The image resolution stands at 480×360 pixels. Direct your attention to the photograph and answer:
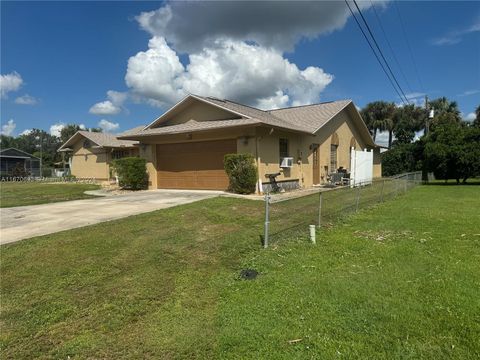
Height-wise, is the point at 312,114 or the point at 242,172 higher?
the point at 312,114

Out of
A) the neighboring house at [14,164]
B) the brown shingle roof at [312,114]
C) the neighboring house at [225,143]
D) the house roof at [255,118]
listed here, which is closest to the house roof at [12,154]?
the neighboring house at [14,164]

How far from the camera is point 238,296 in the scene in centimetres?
422

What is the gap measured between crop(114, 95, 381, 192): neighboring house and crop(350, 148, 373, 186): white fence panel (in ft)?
5.43

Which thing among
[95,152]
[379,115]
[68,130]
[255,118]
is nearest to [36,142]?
[68,130]

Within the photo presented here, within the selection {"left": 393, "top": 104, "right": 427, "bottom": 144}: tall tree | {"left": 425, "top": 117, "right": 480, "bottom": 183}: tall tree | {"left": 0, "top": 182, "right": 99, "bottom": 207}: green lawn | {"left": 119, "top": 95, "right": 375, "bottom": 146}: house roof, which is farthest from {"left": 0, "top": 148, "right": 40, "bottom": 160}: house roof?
{"left": 393, "top": 104, "right": 427, "bottom": 144}: tall tree

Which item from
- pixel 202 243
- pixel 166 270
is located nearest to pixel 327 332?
pixel 166 270

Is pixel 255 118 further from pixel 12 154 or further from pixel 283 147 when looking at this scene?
pixel 12 154

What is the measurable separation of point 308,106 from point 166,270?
19377 millimetres

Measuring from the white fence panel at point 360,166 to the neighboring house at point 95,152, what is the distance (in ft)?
54.2

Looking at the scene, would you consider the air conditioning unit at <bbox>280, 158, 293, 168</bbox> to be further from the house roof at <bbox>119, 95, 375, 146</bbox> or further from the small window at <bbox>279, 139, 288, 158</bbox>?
the house roof at <bbox>119, 95, 375, 146</bbox>

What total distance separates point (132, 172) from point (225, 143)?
17.0 feet

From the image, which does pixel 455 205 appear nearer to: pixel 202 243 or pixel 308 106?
pixel 202 243

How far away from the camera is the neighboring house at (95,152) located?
28.6 metres

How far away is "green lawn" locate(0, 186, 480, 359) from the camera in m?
3.13
